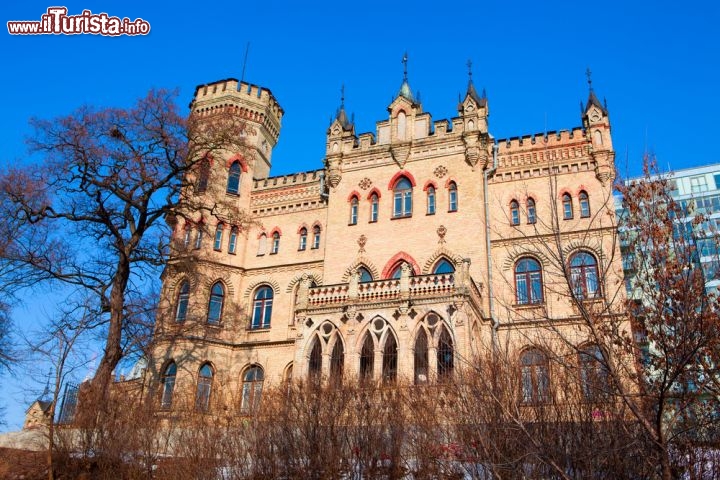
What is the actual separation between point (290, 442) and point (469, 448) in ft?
13.2

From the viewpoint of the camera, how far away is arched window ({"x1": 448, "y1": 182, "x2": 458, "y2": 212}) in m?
25.1

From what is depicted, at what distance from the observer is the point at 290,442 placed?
1338 centimetres

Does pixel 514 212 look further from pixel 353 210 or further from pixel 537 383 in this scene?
pixel 537 383

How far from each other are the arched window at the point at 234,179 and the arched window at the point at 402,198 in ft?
26.7

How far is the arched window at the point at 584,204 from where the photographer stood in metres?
24.3

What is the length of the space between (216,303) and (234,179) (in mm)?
6370

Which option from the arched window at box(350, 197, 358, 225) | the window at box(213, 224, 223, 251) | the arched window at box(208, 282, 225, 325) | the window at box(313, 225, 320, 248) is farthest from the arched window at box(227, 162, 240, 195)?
the arched window at box(350, 197, 358, 225)

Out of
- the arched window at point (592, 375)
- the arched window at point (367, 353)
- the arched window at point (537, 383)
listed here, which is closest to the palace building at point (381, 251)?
the arched window at point (367, 353)

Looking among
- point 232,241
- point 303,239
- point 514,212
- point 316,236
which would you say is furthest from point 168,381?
point 514,212

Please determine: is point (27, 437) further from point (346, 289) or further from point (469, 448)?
point (469, 448)

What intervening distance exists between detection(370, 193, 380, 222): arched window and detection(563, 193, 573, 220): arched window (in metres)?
7.35

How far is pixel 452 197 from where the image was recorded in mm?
25391

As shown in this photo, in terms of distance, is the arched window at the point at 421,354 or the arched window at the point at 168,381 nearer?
the arched window at the point at 421,354

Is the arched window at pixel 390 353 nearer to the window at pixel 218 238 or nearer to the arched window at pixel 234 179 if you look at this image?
the window at pixel 218 238
